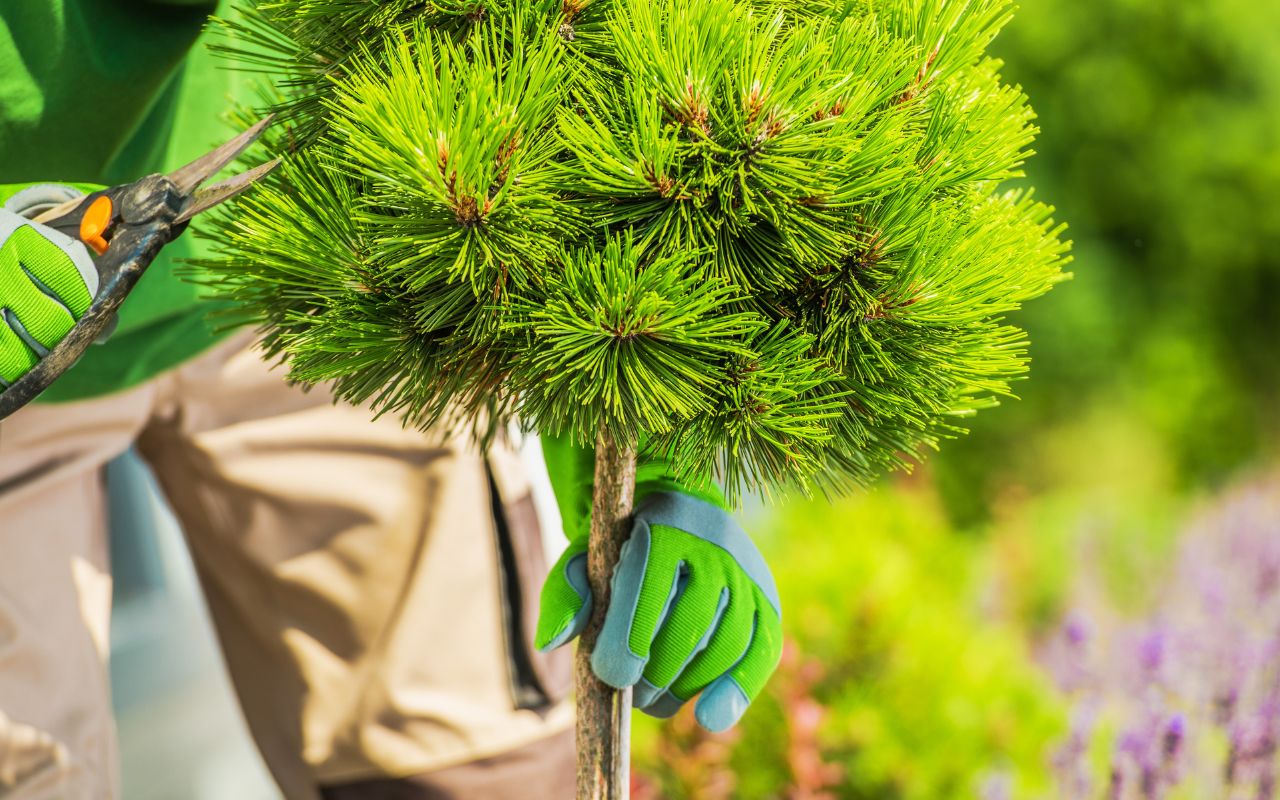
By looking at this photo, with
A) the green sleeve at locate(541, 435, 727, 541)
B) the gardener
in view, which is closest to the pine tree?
the green sleeve at locate(541, 435, 727, 541)

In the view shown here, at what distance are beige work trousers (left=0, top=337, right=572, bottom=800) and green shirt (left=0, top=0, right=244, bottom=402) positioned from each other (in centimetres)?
20

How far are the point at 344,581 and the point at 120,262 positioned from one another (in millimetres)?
674

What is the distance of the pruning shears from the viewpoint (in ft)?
2.31

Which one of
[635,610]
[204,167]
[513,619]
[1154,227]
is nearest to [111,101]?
[204,167]

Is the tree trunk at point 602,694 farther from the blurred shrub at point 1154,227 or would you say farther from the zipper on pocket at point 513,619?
the blurred shrub at point 1154,227

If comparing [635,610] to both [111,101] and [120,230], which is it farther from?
[111,101]

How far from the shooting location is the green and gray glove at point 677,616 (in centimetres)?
77

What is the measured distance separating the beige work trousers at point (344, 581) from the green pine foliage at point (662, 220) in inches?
21.7

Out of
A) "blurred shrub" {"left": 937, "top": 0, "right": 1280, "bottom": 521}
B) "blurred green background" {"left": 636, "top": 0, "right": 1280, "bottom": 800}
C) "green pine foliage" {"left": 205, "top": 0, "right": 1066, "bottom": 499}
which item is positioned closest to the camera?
"green pine foliage" {"left": 205, "top": 0, "right": 1066, "bottom": 499}

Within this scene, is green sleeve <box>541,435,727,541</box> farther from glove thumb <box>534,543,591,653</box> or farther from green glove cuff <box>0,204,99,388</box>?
green glove cuff <box>0,204,99,388</box>

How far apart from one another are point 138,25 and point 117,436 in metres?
0.51

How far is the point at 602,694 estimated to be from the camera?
815 millimetres

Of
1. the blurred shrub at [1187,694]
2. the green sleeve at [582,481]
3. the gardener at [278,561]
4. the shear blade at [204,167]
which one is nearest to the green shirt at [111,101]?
the gardener at [278,561]

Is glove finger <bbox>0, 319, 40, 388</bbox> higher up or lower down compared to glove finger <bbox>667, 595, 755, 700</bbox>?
higher up
